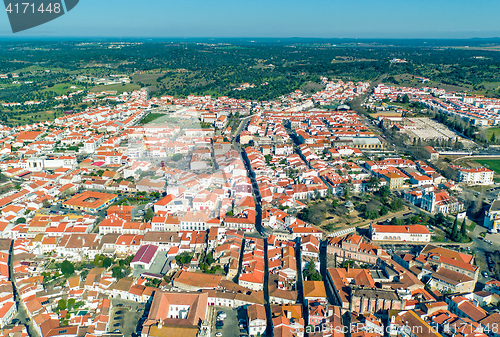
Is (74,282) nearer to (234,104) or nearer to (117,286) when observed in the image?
(117,286)

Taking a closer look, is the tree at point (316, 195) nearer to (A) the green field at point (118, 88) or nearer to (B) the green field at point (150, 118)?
(B) the green field at point (150, 118)

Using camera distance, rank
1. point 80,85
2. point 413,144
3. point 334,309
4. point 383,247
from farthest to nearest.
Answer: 1. point 80,85
2. point 413,144
3. point 383,247
4. point 334,309

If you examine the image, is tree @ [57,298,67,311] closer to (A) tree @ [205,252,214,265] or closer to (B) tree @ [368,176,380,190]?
(A) tree @ [205,252,214,265]

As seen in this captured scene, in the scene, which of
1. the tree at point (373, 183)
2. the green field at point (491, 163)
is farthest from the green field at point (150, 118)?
the green field at point (491, 163)

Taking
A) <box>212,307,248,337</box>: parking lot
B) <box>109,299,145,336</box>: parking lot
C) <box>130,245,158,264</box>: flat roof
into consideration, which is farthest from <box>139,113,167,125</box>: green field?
<box>212,307,248,337</box>: parking lot

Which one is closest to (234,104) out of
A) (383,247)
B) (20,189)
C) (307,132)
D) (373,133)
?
(307,132)

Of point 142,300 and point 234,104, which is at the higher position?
point 234,104

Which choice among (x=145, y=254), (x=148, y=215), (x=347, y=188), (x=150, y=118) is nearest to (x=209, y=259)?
(x=145, y=254)
